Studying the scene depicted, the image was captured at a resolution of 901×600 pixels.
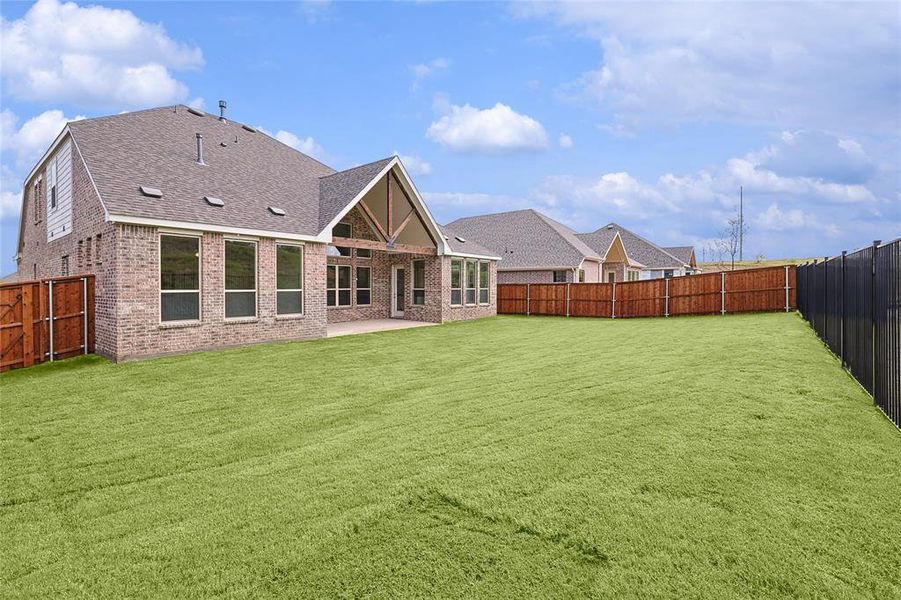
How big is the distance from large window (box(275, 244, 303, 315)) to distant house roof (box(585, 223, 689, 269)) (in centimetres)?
3322

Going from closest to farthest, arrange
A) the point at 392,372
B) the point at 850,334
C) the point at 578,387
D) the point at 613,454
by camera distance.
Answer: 1. the point at 613,454
2. the point at 578,387
3. the point at 850,334
4. the point at 392,372

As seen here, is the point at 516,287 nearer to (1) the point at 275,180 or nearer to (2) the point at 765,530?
(1) the point at 275,180

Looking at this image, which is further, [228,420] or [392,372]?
[392,372]

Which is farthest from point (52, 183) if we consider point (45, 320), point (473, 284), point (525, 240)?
point (525, 240)

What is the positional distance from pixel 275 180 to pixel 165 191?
499 cm

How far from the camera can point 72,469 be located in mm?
4738

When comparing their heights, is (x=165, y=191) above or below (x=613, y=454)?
above

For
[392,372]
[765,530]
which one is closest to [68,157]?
[392,372]

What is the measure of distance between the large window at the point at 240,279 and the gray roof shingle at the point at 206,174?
26.0 inches

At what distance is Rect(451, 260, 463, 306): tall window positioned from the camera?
21.1 meters

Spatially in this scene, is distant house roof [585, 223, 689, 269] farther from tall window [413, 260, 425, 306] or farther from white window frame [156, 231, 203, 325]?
white window frame [156, 231, 203, 325]

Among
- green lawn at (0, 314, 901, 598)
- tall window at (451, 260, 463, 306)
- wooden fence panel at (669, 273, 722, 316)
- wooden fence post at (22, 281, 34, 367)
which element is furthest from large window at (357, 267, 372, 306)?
wooden fence panel at (669, 273, 722, 316)

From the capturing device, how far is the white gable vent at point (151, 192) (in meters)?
12.0

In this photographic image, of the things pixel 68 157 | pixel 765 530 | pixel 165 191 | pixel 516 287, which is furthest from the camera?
pixel 516 287
